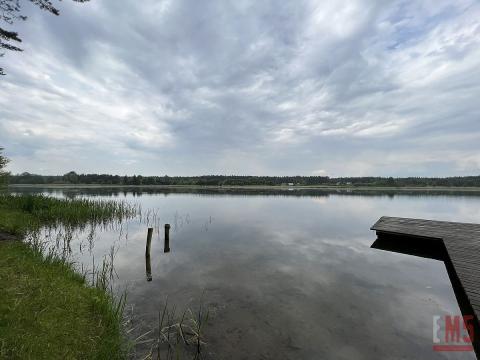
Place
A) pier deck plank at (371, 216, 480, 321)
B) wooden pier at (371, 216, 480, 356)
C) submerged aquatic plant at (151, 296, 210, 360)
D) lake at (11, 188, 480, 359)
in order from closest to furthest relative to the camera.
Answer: submerged aquatic plant at (151, 296, 210, 360) → lake at (11, 188, 480, 359) → pier deck plank at (371, 216, 480, 321) → wooden pier at (371, 216, 480, 356)

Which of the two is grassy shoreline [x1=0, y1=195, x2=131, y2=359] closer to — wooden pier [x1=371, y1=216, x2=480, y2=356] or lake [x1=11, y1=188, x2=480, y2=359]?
lake [x1=11, y1=188, x2=480, y2=359]

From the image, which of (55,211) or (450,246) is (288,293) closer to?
(450,246)

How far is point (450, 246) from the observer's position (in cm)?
1232

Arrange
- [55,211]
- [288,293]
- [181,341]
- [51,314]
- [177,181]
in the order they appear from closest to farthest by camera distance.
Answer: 1. [51,314]
2. [181,341]
3. [288,293]
4. [55,211]
5. [177,181]

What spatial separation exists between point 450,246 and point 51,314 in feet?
56.1

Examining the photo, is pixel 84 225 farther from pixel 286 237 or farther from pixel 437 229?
pixel 437 229

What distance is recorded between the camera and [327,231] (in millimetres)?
22203

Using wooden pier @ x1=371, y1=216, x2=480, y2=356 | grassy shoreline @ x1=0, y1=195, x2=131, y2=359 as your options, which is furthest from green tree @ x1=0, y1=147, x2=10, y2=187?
wooden pier @ x1=371, y1=216, x2=480, y2=356

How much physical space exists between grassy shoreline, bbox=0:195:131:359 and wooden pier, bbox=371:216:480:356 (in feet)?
29.7

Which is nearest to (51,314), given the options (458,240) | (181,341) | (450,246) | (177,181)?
(181,341)

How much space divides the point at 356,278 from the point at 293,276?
2.94 metres

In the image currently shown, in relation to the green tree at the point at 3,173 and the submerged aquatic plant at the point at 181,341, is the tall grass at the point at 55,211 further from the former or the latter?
the submerged aquatic plant at the point at 181,341

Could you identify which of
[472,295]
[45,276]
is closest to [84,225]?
[45,276]

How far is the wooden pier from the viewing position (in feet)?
25.7
